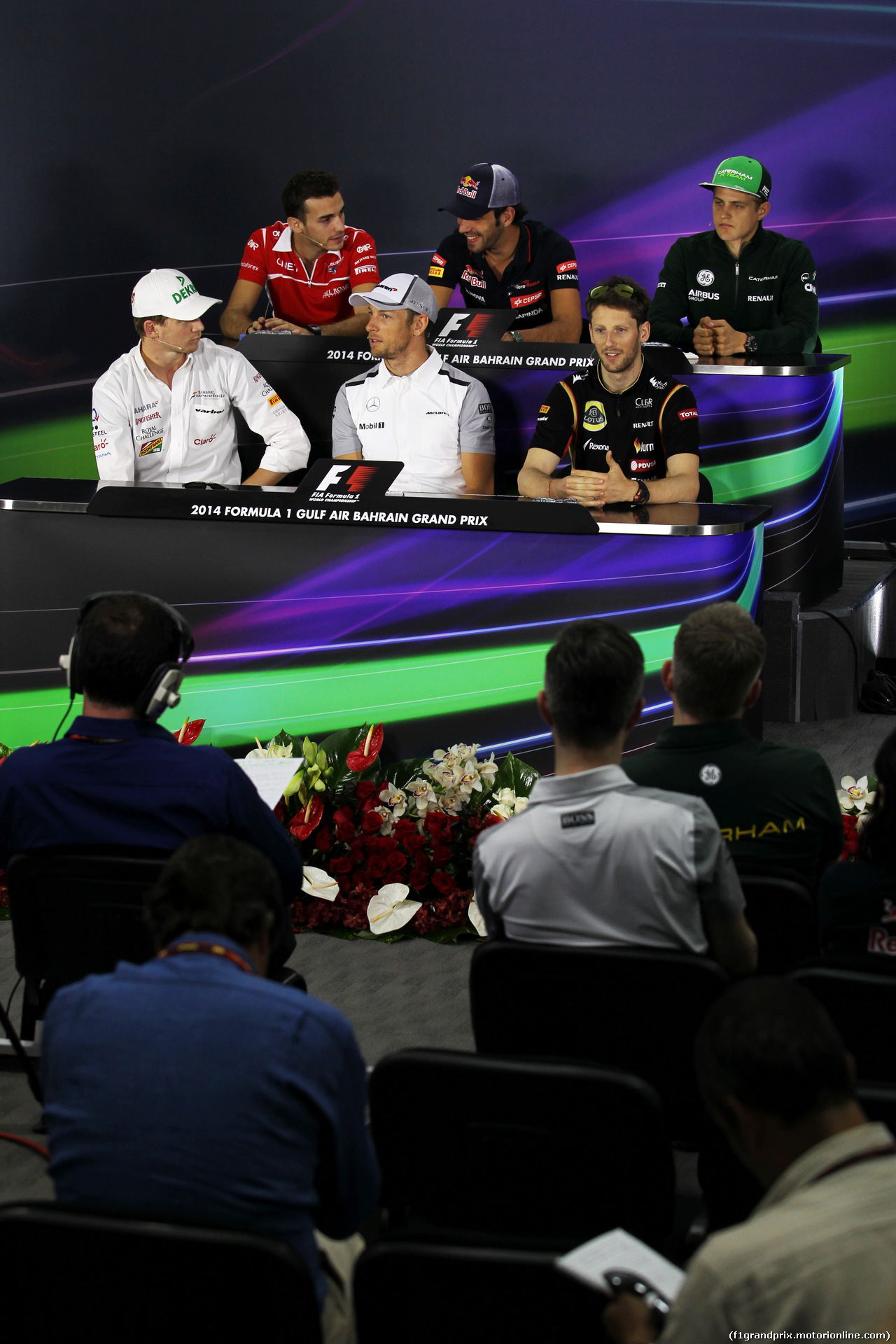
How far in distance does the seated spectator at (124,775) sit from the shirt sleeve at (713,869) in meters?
0.66

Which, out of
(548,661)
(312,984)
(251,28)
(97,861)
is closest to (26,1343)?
(97,861)

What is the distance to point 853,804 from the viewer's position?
306 cm

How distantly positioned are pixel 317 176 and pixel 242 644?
2.15 meters

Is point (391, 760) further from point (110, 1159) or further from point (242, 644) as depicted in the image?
point (110, 1159)

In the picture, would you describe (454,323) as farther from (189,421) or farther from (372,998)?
(372,998)

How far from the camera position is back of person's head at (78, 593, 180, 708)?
2119 mm

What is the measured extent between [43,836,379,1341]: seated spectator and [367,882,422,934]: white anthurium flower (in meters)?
1.76

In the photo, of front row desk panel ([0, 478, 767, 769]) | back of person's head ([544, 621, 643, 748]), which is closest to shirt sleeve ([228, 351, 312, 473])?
front row desk panel ([0, 478, 767, 769])

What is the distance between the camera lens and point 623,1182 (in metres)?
1.49

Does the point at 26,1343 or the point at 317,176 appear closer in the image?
the point at 26,1343

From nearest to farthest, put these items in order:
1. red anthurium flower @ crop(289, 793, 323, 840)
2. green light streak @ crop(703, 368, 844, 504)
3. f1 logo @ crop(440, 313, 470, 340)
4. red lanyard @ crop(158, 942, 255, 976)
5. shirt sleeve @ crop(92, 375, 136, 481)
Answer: red lanyard @ crop(158, 942, 255, 976) → red anthurium flower @ crop(289, 793, 323, 840) → shirt sleeve @ crop(92, 375, 136, 481) → green light streak @ crop(703, 368, 844, 504) → f1 logo @ crop(440, 313, 470, 340)

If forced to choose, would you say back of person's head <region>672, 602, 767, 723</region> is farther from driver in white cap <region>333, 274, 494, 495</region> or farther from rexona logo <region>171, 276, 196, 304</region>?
rexona logo <region>171, 276, 196, 304</region>

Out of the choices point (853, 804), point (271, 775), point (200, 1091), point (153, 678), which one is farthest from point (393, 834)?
point (200, 1091)

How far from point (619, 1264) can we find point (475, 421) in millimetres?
3363
